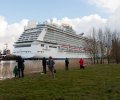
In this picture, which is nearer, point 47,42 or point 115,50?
point 115,50

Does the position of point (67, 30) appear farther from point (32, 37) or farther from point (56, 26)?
point (32, 37)

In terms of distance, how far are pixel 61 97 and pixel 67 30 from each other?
304 feet

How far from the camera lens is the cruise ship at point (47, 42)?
277 feet

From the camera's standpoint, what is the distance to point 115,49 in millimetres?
76812

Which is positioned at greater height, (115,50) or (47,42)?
(47,42)

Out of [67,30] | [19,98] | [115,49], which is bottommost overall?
[19,98]

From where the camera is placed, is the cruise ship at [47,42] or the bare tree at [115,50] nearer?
the bare tree at [115,50]

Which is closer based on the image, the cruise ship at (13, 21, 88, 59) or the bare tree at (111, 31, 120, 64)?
the bare tree at (111, 31, 120, 64)

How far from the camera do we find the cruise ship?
277 feet

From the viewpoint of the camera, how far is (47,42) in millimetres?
88062

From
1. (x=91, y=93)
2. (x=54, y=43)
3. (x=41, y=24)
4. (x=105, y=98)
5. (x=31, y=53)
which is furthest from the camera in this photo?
(x=41, y=24)

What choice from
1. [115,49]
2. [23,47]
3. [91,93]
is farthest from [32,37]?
[91,93]

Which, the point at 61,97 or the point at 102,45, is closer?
the point at 61,97

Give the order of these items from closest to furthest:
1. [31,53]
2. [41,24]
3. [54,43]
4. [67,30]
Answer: [31,53]
[54,43]
[41,24]
[67,30]
